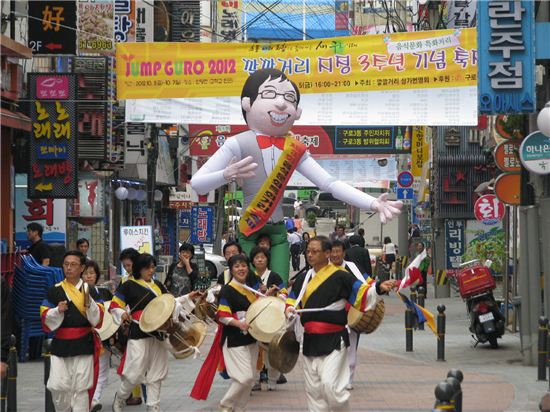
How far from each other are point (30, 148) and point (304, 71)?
15.7ft

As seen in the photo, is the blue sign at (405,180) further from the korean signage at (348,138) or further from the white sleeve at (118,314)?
the white sleeve at (118,314)

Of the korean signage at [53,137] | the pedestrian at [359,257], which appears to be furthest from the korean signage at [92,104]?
the pedestrian at [359,257]

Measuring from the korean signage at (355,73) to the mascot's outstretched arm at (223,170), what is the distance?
15.4ft

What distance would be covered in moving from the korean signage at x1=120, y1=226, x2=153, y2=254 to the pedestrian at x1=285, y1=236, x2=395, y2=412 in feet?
33.0

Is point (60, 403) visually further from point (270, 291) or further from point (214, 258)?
point (214, 258)

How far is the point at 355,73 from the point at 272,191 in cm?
531

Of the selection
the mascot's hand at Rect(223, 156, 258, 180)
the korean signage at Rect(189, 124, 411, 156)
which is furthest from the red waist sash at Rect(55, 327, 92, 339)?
the korean signage at Rect(189, 124, 411, 156)

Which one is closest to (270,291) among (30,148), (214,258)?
(30,148)

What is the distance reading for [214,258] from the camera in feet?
132

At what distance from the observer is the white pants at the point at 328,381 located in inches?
395

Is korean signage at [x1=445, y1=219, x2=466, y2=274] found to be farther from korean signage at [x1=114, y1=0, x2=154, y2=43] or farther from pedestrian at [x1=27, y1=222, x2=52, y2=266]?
pedestrian at [x1=27, y1=222, x2=52, y2=266]

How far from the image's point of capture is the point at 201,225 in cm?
4619

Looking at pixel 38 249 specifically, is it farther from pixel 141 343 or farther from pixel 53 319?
pixel 53 319

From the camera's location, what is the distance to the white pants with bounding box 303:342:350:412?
32.9 ft
